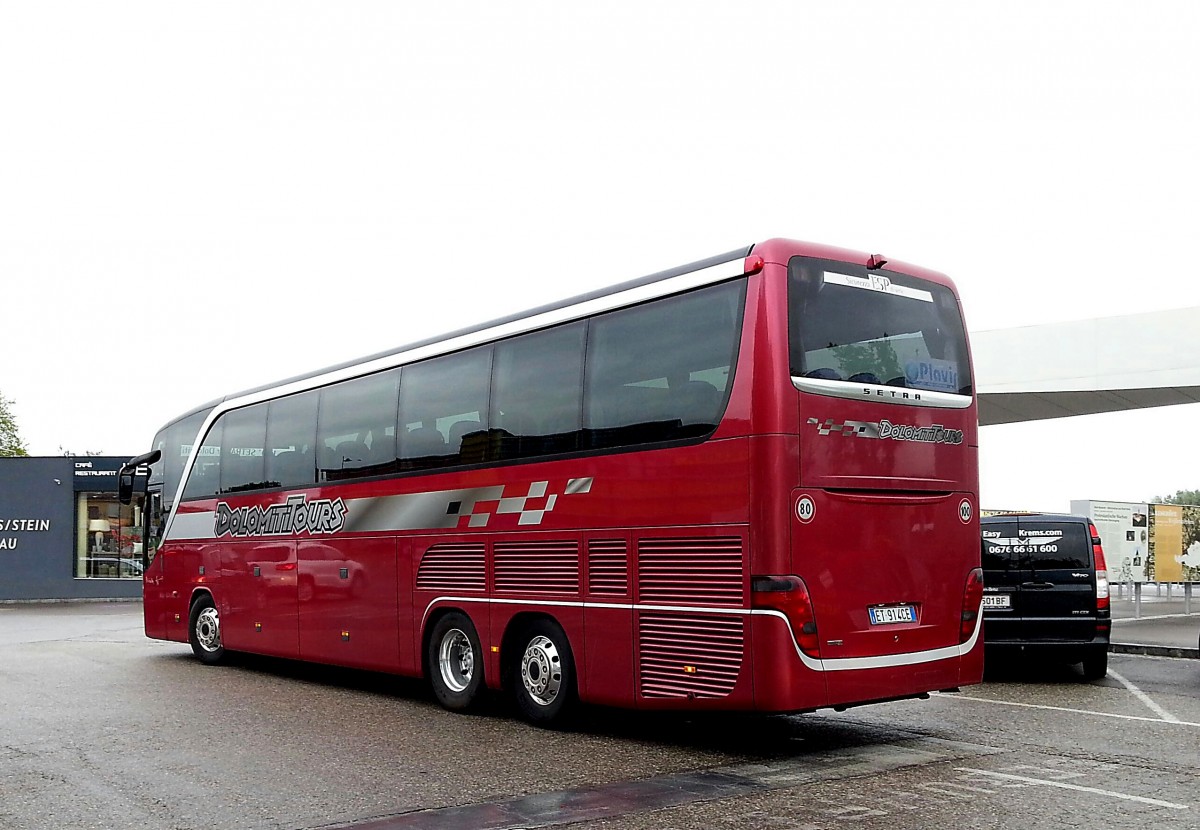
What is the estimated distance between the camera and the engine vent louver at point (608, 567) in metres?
9.65

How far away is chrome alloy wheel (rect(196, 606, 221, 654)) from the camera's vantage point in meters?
16.3

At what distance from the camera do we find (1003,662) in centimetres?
1560

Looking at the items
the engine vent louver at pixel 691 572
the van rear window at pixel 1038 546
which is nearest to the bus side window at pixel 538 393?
the engine vent louver at pixel 691 572

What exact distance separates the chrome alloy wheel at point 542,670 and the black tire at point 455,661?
2.14ft

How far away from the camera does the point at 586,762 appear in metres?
8.67

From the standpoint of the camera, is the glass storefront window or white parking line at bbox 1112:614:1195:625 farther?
the glass storefront window

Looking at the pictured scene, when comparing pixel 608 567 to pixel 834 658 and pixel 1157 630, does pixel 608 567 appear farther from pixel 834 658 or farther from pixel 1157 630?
pixel 1157 630

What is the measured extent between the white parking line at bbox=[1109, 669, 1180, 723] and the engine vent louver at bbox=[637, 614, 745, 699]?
439 centimetres

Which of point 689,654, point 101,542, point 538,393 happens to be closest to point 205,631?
point 538,393

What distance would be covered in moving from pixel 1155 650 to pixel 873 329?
1023 cm

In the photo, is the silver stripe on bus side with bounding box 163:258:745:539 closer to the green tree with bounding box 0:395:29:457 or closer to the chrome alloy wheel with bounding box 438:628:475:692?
the chrome alloy wheel with bounding box 438:628:475:692

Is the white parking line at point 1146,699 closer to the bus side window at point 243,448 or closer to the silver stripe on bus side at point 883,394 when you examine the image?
the silver stripe on bus side at point 883,394

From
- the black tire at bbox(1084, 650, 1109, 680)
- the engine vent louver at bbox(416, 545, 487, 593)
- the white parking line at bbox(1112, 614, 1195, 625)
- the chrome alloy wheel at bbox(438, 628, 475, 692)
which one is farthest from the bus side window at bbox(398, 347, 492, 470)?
the white parking line at bbox(1112, 614, 1195, 625)

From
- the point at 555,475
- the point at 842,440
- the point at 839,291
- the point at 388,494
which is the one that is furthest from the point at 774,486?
the point at 388,494
